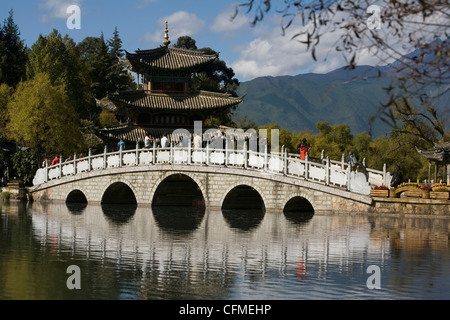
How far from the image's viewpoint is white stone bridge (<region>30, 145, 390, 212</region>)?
2344 centimetres

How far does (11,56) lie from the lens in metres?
47.4

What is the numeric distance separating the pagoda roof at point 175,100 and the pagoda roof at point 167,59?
1.40m

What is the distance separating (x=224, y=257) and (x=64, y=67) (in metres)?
34.1

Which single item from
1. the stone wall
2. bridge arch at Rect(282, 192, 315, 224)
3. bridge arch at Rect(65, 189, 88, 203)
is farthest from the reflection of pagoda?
bridge arch at Rect(282, 192, 315, 224)

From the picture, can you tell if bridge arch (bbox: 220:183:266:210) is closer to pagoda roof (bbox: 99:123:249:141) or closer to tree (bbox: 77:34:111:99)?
pagoda roof (bbox: 99:123:249:141)

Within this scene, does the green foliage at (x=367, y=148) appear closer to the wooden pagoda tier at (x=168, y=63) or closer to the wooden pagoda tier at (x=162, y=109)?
the wooden pagoda tier at (x=162, y=109)

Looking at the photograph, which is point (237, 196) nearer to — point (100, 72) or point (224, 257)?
point (224, 257)

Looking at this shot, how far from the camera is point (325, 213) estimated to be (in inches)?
917

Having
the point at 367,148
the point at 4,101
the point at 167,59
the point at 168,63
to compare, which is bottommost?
the point at 367,148

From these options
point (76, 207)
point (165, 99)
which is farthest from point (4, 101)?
point (76, 207)

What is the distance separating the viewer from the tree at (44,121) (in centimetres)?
3312

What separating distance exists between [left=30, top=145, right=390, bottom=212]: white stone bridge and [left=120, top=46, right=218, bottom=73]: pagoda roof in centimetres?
638
